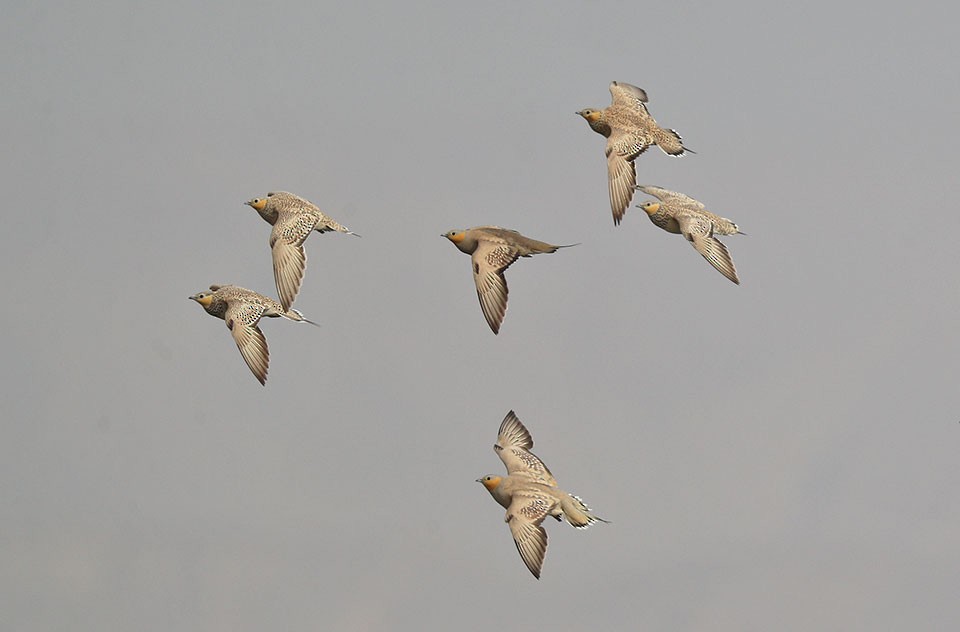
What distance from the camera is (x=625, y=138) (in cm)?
4984

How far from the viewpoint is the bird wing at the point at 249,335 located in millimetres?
46406

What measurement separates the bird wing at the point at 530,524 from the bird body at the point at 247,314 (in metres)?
7.03

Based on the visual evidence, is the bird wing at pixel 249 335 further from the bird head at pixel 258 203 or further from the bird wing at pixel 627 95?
the bird wing at pixel 627 95

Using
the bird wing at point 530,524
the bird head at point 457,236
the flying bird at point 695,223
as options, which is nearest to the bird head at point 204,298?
the bird head at point 457,236

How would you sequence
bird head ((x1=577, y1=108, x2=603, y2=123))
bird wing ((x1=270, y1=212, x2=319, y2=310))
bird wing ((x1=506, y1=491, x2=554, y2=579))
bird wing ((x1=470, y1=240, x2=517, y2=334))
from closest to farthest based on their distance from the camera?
bird wing ((x1=506, y1=491, x2=554, y2=579)) → bird wing ((x1=470, y1=240, x2=517, y2=334)) → bird wing ((x1=270, y1=212, x2=319, y2=310)) → bird head ((x1=577, y1=108, x2=603, y2=123))

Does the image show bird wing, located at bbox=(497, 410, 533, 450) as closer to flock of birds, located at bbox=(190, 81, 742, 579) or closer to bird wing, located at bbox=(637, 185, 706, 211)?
flock of birds, located at bbox=(190, 81, 742, 579)

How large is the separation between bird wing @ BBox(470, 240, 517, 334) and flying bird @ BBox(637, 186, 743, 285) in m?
5.63

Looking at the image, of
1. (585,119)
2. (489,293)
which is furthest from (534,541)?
(585,119)

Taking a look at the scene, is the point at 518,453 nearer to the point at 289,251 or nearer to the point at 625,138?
the point at 289,251

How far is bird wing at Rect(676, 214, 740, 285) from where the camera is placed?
47.2 m

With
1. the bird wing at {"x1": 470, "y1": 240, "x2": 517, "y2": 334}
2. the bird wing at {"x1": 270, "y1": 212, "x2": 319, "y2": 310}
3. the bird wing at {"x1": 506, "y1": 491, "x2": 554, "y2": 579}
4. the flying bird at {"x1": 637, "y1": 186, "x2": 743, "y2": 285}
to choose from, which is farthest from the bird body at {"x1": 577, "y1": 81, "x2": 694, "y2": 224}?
the bird wing at {"x1": 270, "y1": 212, "x2": 319, "y2": 310}

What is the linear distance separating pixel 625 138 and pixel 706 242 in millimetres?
3776

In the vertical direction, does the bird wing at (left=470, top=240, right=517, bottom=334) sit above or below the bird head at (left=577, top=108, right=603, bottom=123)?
below

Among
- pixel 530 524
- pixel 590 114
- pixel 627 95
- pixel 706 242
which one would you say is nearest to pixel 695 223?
pixel 706 242
